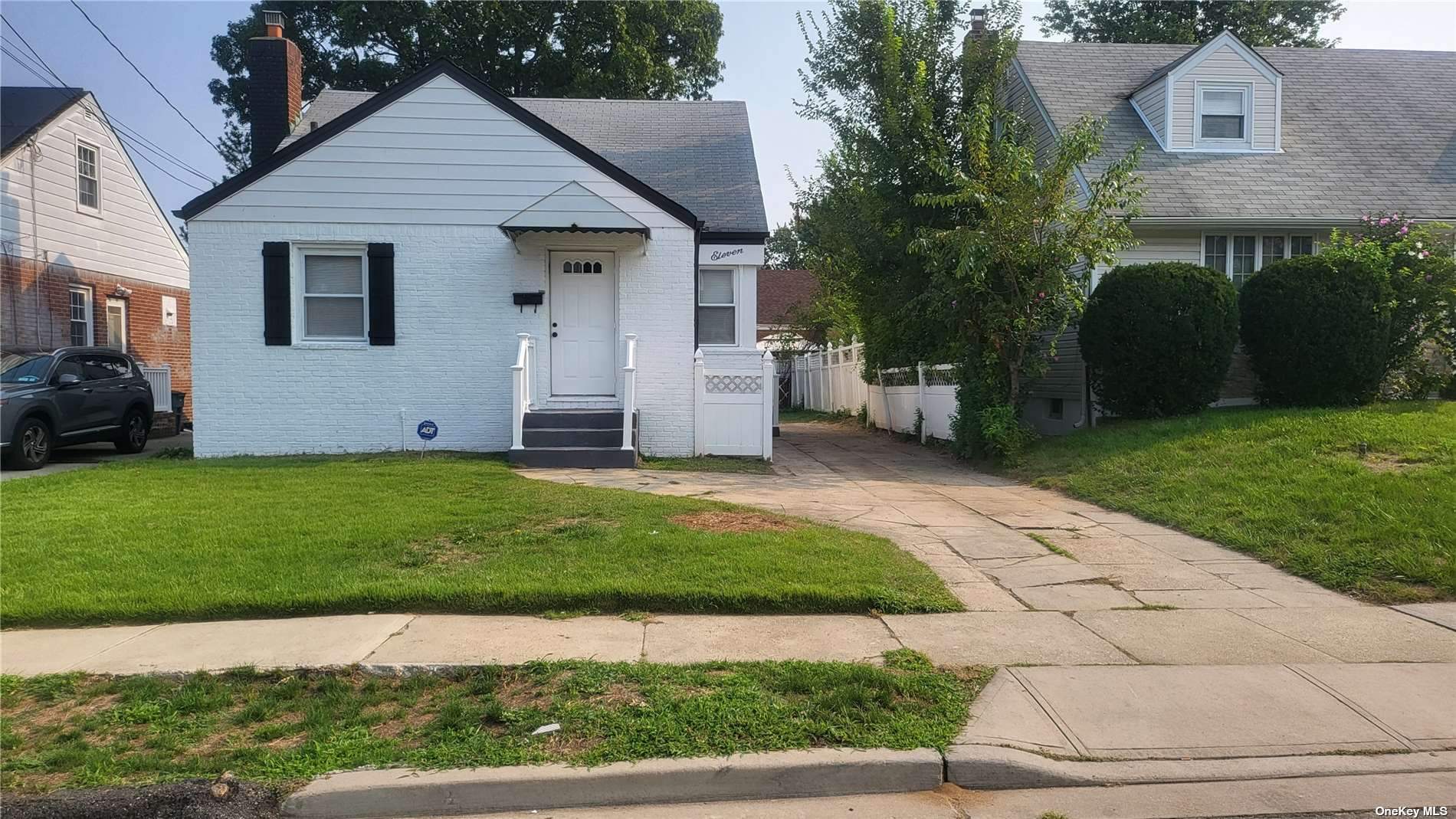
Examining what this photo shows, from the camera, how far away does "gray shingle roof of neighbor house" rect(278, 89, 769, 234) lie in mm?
14895

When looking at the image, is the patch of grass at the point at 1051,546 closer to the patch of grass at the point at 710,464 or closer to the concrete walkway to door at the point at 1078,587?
the concrete walkway to door at the point at 1078,587

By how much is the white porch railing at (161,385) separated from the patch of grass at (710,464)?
1242 cm

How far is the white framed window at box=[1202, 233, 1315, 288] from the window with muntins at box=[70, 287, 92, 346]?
2218 centimetres

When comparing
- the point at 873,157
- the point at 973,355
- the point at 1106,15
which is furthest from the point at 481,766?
the point at 1106,15

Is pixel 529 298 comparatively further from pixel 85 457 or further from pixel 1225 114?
pixel 1225 114

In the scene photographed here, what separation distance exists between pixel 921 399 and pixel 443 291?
9.10 metres

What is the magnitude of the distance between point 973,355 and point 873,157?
4.39m

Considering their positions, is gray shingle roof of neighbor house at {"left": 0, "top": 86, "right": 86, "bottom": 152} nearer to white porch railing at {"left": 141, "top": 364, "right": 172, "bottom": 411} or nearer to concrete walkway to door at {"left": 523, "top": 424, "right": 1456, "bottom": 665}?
white porch railing at {"left": 141, "top": 364, "right": 172, "bottom": 411}

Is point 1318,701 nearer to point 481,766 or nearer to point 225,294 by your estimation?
point 481,766

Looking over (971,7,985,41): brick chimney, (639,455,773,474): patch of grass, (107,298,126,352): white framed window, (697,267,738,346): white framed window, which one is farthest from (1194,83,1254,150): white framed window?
(107,298,126,352): white framed window

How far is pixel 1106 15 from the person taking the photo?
33094 mm

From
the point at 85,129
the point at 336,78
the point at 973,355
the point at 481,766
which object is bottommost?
the point at 481,766

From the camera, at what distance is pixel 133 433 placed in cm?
1490

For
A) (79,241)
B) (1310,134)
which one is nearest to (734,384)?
(1310,134)
